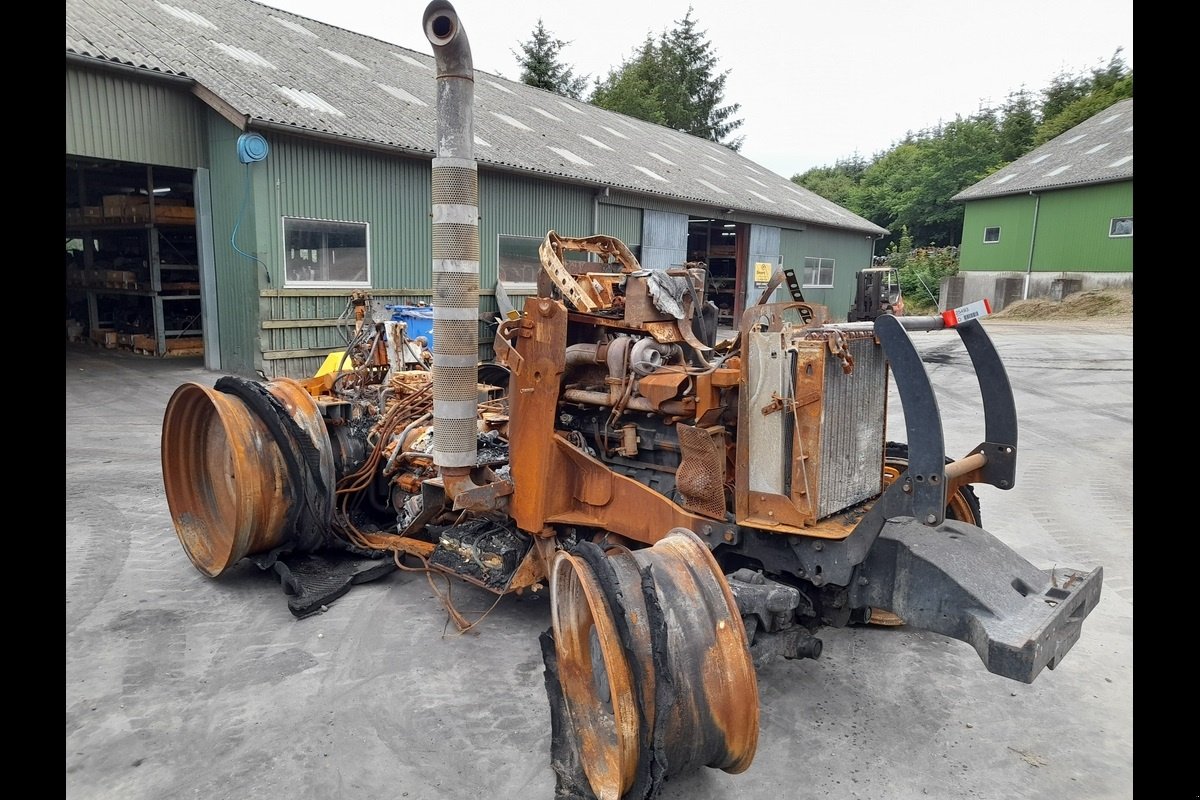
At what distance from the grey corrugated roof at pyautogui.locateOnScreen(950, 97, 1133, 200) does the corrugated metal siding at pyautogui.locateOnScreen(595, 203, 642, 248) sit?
54.4 ft

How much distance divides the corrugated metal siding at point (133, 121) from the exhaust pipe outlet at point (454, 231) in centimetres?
859

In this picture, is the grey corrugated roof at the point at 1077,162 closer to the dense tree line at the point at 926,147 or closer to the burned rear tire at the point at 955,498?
the dense tree line at the point at 926,147

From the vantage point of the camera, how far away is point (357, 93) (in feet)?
43.4

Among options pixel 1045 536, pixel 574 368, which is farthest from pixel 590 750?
pixel 1045 536

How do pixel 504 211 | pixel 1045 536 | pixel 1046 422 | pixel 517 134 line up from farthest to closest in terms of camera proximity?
pixel 517 134 → pixel 504 211 → pixel 1046 422 → pixel 1045 536

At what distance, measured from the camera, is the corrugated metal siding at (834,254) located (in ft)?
76.0

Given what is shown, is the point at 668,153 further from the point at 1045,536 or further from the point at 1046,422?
the point at 1045,536

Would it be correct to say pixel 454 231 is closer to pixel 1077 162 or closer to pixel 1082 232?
pixel 1082 232

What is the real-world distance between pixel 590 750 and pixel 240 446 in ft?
9.34

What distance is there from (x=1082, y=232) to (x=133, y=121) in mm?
26208

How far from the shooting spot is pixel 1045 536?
235 inches

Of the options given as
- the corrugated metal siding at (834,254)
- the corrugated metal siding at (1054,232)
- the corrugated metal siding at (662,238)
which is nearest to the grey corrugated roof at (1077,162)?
the corrugated metal siding at (1054,232)

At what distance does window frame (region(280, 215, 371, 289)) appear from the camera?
35.7 feet

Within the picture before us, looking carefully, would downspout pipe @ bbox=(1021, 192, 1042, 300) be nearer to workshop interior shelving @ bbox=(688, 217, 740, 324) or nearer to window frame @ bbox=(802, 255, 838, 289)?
window frame @ bbox=(802, 255, 838, 289)
